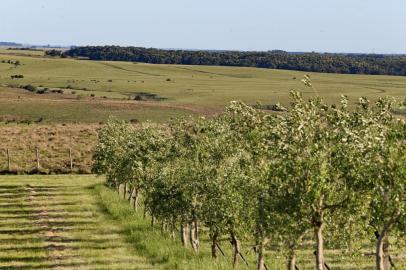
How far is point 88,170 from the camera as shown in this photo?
8438 cm

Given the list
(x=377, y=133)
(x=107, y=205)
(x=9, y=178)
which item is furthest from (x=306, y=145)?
(x=9, y=178)

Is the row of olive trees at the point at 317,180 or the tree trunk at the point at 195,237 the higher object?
the row of olive trees at the point at 317,180

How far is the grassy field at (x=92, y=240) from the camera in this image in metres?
38.8

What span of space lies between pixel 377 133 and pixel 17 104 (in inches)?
4606

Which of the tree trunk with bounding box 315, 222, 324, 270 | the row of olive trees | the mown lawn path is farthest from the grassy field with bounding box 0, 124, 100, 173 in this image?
the tree trunk with bounding box 315, 222, 324, 270

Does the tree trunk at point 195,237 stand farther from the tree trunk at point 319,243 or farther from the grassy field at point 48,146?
the grassy field at point 48,146

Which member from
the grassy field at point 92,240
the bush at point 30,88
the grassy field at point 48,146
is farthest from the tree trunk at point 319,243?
the bush at point 30,88

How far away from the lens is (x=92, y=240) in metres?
46.3

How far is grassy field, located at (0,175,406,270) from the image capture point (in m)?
38.8

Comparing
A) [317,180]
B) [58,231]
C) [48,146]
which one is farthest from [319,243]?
[48,146]

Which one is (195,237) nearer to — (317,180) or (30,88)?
(317,180)

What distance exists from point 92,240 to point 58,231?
14.7ft

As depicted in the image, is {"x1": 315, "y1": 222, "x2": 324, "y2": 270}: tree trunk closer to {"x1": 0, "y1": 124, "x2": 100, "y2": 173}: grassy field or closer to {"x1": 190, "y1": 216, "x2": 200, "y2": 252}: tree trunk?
{"x1": 190, "y1": 216, "x2": 200, "y2": 252}: tree trunk

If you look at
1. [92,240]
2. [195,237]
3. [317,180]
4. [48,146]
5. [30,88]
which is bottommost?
[48,146]
